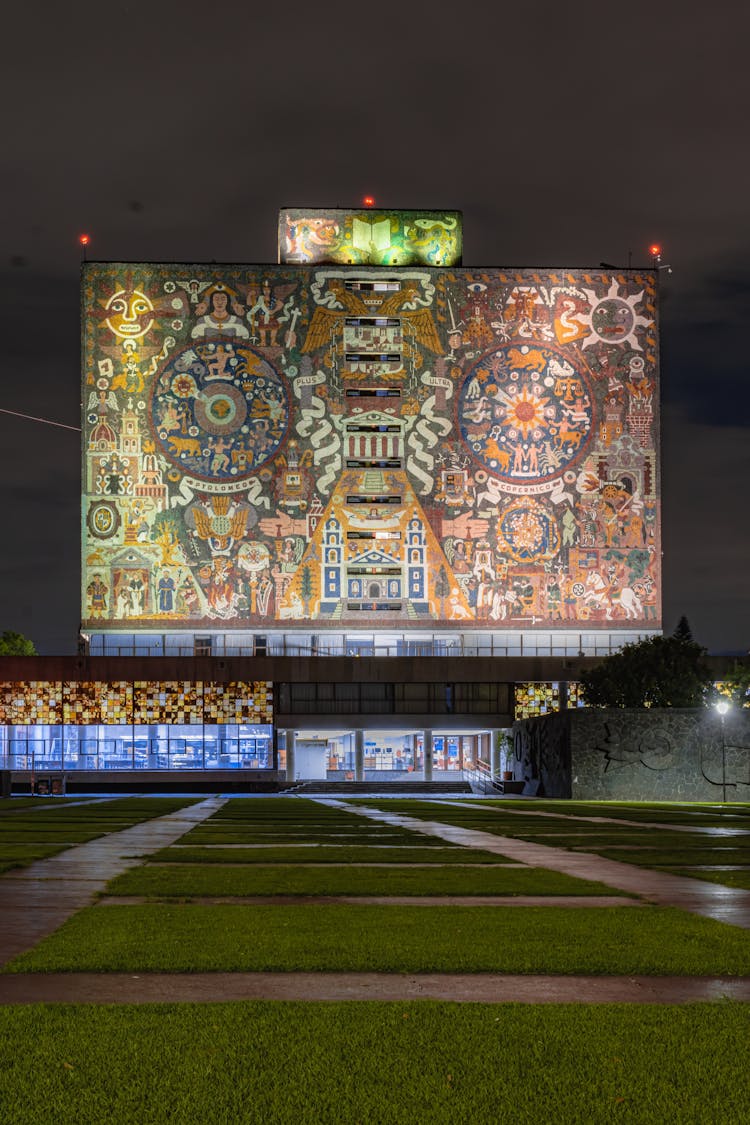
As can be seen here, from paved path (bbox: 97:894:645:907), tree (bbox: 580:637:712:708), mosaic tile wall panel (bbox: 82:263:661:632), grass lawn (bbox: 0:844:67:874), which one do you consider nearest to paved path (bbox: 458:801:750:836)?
grass lawn (bbox: 0:844:67:874)

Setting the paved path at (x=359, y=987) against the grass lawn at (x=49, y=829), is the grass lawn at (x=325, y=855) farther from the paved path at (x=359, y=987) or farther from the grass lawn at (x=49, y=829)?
the paved path at (x=359, y=987)

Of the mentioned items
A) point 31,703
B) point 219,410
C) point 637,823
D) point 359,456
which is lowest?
point 637,823

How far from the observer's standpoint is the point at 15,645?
120 m

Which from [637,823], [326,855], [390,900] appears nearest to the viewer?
[390,900]

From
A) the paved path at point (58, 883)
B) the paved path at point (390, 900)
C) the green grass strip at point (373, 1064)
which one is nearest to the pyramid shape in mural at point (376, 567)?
the paved path at point (58, 883)

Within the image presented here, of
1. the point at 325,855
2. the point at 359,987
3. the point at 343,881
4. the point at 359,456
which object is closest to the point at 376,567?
the point at 359,456

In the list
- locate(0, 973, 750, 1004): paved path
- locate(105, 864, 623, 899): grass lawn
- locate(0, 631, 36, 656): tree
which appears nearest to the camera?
locate(0, 973, 750, 1004): paved path

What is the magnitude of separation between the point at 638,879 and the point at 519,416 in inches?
3206

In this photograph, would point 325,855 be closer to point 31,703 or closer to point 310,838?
point 310,838

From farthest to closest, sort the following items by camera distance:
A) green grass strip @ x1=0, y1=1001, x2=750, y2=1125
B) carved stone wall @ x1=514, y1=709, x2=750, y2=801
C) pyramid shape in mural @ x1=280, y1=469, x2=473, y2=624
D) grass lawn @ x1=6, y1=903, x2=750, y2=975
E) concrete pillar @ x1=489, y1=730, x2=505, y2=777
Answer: pyramid shape in mural @ x1=280, y1=469, x2=473, y2=624
concrete pillar @ x1=489, y1=730, x2=505, y2=777
carved stone wall @ x1=514, y1=709, x2=750, y2=801
grass lawn @ x1=6, y1=903, x2=750, y2=975
green grass strip @ x1=0, y1=1001, x2=750, y2=1125

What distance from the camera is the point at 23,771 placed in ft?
278

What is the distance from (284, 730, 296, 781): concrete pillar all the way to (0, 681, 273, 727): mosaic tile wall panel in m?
2.28

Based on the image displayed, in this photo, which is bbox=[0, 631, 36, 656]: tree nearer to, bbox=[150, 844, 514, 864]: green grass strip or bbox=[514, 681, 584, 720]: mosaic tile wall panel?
bbox=[514, 681, 584, 720]: mosaic tile wall panel

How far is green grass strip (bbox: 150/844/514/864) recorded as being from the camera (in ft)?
53.5
